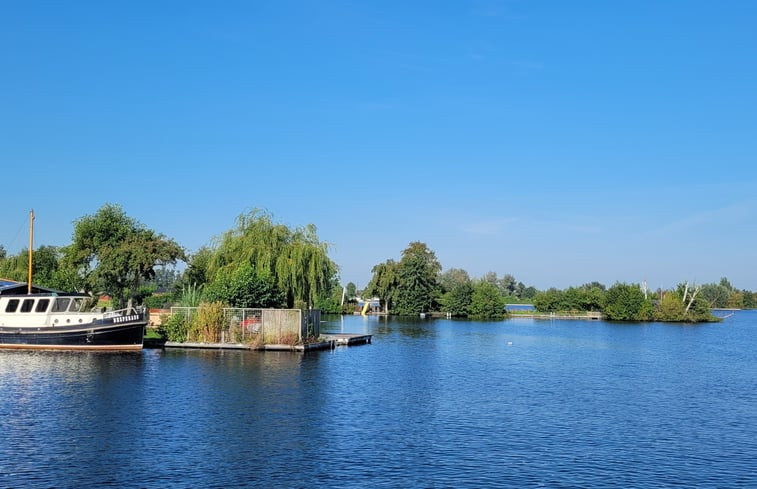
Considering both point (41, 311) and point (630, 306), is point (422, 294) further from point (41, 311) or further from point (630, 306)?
point (41, 311)

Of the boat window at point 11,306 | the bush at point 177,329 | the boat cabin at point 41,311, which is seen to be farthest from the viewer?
the bush at point 177,329

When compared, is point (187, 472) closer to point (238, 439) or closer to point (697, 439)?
point (238, 439)

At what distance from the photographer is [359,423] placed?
87.9ft

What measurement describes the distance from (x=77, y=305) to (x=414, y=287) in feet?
321

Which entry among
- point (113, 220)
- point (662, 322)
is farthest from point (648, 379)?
point (662, 322)

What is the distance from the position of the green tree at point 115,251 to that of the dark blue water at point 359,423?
1702cm

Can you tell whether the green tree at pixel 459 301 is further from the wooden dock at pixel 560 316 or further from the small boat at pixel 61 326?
the small boat at pixel 61 326

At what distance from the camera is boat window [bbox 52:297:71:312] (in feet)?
163

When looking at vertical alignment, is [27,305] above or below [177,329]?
above

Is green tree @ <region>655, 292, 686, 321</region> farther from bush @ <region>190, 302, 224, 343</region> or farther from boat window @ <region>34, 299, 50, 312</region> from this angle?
boat window @ <region>34, 299, 50, 312</region>

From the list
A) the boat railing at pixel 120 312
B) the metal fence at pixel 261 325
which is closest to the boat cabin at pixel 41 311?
the boat railing at pixel 120 312

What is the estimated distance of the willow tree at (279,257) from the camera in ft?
195

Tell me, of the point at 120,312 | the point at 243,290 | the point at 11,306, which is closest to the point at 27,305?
the point at 11,306

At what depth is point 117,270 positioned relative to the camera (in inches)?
2483
